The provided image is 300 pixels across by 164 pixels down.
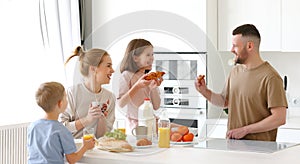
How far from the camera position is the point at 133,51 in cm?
269

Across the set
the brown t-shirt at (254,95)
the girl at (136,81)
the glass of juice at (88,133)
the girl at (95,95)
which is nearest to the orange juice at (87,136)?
the glass of juice at (88,133)

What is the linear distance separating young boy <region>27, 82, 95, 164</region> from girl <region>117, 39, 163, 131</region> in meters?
0.28

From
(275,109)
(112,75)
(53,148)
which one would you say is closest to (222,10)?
(275,109)

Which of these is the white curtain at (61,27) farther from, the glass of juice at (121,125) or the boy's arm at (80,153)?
the boy's arm at (80,153)

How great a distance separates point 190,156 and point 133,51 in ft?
1.95

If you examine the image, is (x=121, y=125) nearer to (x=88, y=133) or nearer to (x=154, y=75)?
(x=88, y=133)

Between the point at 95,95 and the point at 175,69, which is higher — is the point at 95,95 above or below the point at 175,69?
below

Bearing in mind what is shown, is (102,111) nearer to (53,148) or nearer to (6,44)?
(53,148)

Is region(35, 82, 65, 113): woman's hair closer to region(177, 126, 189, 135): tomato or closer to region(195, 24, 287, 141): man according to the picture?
region(177, 126, 189, 135): tomato

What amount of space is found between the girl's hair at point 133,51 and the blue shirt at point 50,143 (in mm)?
467

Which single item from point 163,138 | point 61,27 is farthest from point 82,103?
point 61,27

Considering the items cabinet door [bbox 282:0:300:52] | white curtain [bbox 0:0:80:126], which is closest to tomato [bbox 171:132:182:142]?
white curtain [bbox 0:0:80:126]

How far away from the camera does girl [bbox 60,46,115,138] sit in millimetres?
2752

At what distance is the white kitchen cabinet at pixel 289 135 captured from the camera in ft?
12.9
